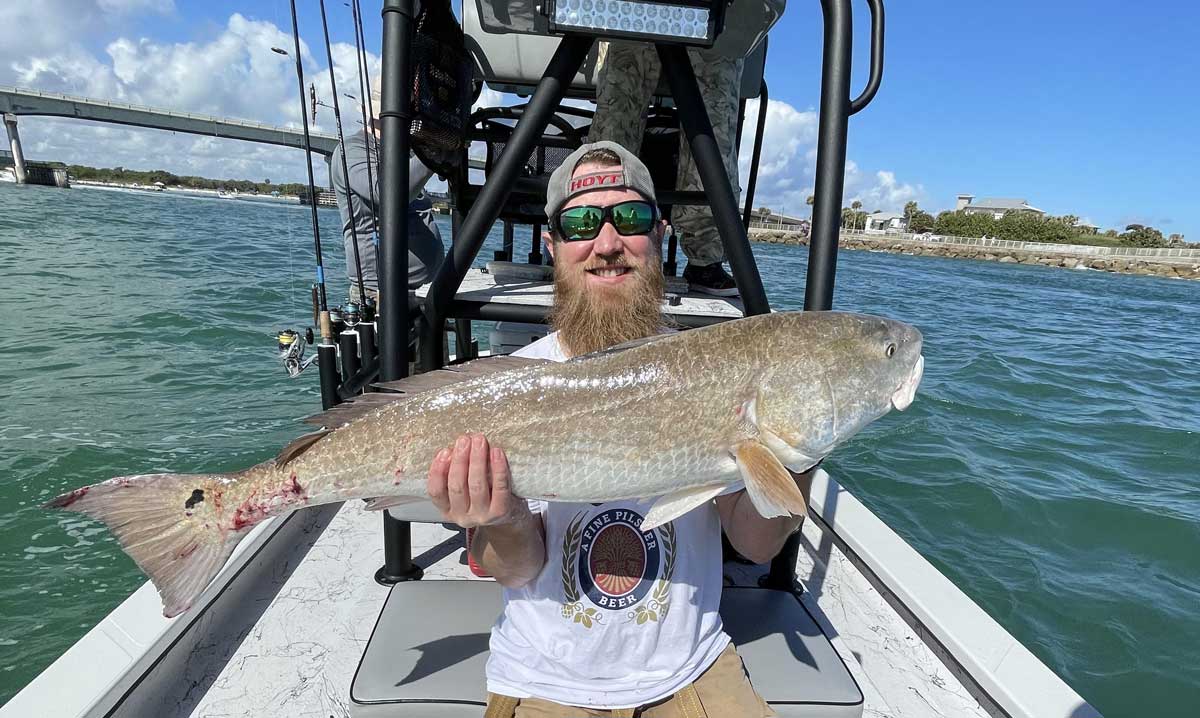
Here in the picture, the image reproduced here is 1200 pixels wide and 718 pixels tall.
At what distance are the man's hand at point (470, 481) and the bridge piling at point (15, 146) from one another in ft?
292

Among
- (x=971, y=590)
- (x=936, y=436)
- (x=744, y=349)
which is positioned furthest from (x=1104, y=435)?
(x=744, y=349)

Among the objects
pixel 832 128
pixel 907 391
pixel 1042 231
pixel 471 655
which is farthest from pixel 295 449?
pixel 1042 231

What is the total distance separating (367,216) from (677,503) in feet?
17.7

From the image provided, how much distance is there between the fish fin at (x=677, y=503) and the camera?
1768mm

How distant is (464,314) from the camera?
10.3 feet

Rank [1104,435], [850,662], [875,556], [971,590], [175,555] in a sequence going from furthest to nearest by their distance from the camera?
[1104,435], [971,590], [875,556], [850,662], [175,555]

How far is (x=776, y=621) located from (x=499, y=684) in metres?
1.38

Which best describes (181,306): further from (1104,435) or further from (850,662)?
(1104,435)

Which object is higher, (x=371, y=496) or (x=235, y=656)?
(x=371, y=496)

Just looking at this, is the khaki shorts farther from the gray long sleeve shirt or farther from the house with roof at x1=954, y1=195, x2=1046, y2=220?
the house with roof at x1=954, y1=195, x2=1046, y2=220

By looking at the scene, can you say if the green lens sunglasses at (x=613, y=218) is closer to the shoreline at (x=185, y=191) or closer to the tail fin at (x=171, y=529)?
the tail fin at (x=171, y=529)

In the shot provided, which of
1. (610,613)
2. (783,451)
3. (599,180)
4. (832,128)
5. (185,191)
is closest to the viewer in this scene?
A: (783,451)

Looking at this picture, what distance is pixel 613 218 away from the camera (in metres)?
2.41

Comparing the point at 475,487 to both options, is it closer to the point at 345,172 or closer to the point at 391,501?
the point at 391,501
